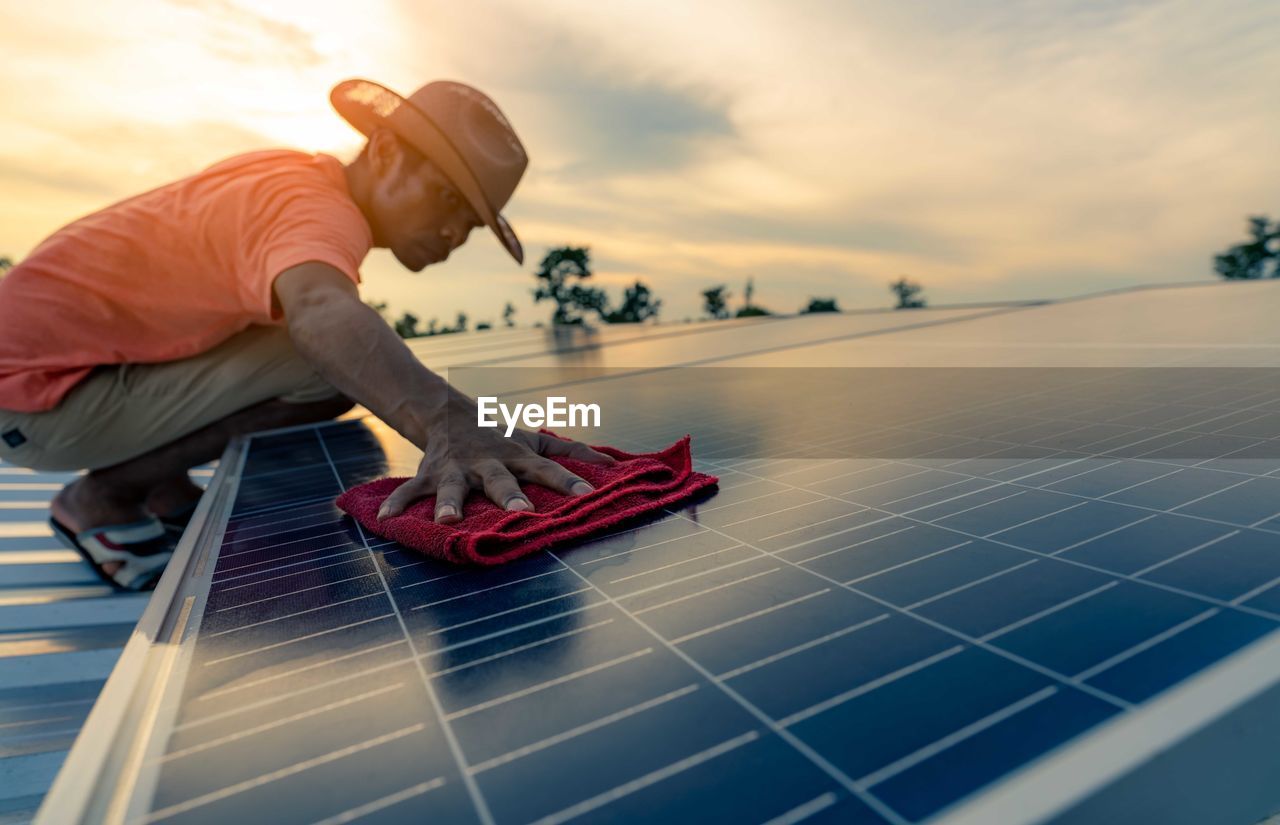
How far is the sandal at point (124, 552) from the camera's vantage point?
281 centimetres

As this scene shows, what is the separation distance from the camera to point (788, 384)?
10.8 feet

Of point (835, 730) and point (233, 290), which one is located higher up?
point (233, 290)

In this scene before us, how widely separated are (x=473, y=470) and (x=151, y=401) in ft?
6.78

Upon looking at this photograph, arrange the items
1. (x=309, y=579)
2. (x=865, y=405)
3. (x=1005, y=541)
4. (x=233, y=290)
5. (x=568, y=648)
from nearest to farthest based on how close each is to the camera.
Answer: (x=568, y=648), (x=1005, y=541), (x=309, y=579), (x=865, y=405), (x=233, y=290)

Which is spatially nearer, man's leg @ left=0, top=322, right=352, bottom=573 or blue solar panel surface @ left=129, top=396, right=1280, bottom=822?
blue solar panel surface @ left=129, top=396, right=1280, bottom=822

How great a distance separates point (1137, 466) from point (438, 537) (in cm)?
141

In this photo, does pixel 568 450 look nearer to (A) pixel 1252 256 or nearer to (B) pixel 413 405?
(B) pixel 413 405

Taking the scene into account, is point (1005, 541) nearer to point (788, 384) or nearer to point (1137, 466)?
point (1137, 466)

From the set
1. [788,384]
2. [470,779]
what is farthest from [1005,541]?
[788,384]

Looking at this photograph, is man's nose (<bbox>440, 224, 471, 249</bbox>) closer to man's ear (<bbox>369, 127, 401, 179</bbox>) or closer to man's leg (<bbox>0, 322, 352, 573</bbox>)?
man's ear (<bbox>369, 127, 401, 179</bbox>)

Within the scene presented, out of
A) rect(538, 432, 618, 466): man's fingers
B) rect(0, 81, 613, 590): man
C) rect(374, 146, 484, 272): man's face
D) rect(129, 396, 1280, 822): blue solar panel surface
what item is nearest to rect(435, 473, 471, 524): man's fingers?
rect(129, 396, 1280, 822): blue solar panel surface

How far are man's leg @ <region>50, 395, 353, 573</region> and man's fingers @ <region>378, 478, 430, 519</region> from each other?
2023 millimetres

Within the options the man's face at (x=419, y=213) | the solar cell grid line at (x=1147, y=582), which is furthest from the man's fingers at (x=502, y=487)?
the man's face at (x=419, y=213)

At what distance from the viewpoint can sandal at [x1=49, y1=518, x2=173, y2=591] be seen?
2811mm
